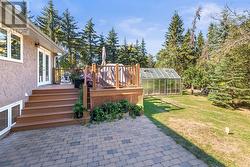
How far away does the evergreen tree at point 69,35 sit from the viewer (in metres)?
28.8

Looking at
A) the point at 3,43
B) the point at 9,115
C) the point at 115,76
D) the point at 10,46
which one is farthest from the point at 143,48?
the point at 9,115

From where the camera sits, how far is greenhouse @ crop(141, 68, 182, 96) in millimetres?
16078

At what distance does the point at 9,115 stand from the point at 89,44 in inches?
1079

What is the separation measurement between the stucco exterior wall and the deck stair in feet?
1.47

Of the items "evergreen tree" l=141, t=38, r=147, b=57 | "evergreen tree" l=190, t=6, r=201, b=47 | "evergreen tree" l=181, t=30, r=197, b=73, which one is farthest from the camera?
"evergreen tree" l=141, t=38, r=147, b=57

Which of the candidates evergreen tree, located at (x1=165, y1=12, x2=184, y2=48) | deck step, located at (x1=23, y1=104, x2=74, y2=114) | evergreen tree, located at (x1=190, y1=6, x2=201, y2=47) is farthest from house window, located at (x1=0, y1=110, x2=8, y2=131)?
evergreen tree, located at (x1=165, y1=12, x2=184, y2=48)

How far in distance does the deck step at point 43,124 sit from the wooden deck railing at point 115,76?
5.24 feet

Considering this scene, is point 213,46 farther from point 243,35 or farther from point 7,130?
point 7,130

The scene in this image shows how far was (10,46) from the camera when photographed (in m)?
5.28

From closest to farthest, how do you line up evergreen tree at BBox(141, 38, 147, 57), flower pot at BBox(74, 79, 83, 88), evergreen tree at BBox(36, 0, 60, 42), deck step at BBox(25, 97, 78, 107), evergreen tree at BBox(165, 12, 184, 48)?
1. deck step at BBox(25, 97, 78, 107)
2. flower pot at BBox(74, 79, 83, 88)
3. evergreen tree at BBox(165, 12, 184, 48)
4. evergreen tree at BBox(36, 0, 60, 42)
5. evergreen tree at BBox(141, 38, 147, 57)

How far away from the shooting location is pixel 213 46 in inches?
369

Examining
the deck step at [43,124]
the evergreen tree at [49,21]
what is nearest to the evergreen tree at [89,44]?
the evergreen tree at [49,21]

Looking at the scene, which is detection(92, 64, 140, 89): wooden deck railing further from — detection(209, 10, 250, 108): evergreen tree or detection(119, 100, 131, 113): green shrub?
detection(209, 10, 250, 108): evergreen tree

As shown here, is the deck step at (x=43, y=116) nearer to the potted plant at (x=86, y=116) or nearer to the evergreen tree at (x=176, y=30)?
the potted plant at (x=86, y=116)
